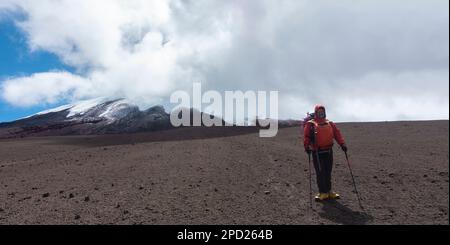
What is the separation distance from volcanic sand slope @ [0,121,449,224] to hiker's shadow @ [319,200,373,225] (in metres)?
0.02

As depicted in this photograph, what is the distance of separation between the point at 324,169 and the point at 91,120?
→ 192 ft

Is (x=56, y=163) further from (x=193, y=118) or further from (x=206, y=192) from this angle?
(x=193, y=118)

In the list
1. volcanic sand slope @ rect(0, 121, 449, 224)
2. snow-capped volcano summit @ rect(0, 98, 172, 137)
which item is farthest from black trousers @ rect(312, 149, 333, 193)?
snow-capped volcano summit @ rect(0, 98, 172, 137)

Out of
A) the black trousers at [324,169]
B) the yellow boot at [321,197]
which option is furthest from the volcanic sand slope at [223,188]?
the black trousers at [324,169]

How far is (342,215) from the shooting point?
27.3ft

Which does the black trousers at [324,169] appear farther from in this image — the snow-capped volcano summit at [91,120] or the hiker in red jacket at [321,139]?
the snow-capped volcano summit at [91,120]

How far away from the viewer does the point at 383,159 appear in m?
15.6

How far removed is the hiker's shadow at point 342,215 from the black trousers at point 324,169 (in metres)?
0.53

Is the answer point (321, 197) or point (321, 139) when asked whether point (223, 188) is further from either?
point (321, 139)

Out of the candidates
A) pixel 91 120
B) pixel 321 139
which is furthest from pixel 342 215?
pixel 91 120

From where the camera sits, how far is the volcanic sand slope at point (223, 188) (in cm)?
850

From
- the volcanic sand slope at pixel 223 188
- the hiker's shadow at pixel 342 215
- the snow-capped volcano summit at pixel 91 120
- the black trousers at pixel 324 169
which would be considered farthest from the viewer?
the snow-capped volcano summit at pixel 91 120

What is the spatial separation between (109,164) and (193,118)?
136 feet
